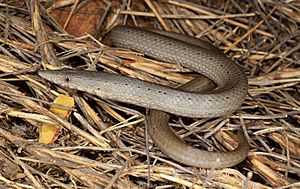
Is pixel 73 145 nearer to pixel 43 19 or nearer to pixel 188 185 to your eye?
pixel 188 185

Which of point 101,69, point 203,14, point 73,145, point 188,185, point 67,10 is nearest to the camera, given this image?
point 188,185

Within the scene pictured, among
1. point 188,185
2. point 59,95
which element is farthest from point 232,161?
point 59,95

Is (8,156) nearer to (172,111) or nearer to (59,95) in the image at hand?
(59,95)

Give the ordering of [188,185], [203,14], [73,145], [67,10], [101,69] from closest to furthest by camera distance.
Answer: [188,185]
[73,145]
[101,69]
[67,10]
[203,14]

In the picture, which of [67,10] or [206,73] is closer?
[206,73]

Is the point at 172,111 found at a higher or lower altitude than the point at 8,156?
higher

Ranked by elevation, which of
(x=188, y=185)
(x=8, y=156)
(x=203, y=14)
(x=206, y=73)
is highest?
(x=203, y=14)

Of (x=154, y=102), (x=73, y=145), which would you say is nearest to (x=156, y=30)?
(x=154, y=102)
